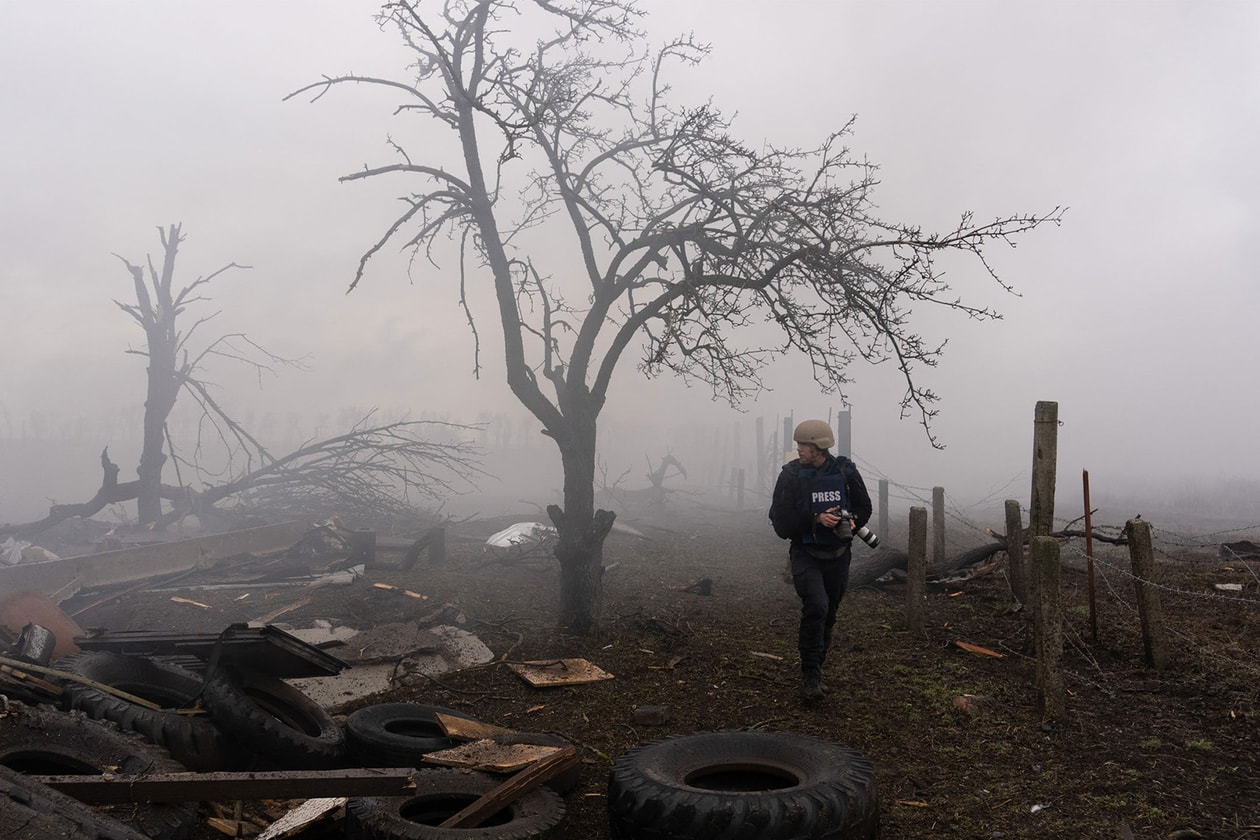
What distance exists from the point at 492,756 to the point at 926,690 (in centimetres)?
368

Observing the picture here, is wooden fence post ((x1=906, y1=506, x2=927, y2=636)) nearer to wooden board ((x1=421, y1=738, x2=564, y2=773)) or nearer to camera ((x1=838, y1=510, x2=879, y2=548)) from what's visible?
camera ((x1=838, y1=510, x2=879, y2=548))

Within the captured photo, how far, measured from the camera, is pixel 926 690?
643 centimetres

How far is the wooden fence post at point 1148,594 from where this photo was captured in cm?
641

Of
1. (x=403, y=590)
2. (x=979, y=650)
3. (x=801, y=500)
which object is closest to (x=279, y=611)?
(x=403, y=590)

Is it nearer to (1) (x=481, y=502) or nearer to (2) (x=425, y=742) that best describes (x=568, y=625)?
(2) (x=425, y=742)

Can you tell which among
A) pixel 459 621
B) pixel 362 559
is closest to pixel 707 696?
pixel 459 621

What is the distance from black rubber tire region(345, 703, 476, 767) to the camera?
5125 mm

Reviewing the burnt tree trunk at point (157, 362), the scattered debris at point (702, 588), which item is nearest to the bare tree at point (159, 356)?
the burnt tree trunk at point (157, 362)

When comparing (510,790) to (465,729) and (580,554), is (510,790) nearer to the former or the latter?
(465,729)

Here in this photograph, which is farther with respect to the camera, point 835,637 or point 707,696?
point 835,637

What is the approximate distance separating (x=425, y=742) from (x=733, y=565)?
10616mm

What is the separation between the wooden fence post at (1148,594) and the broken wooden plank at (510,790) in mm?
4852

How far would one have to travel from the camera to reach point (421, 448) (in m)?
17.6

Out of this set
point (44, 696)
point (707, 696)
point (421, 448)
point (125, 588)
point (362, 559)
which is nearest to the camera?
point (44, 696)
